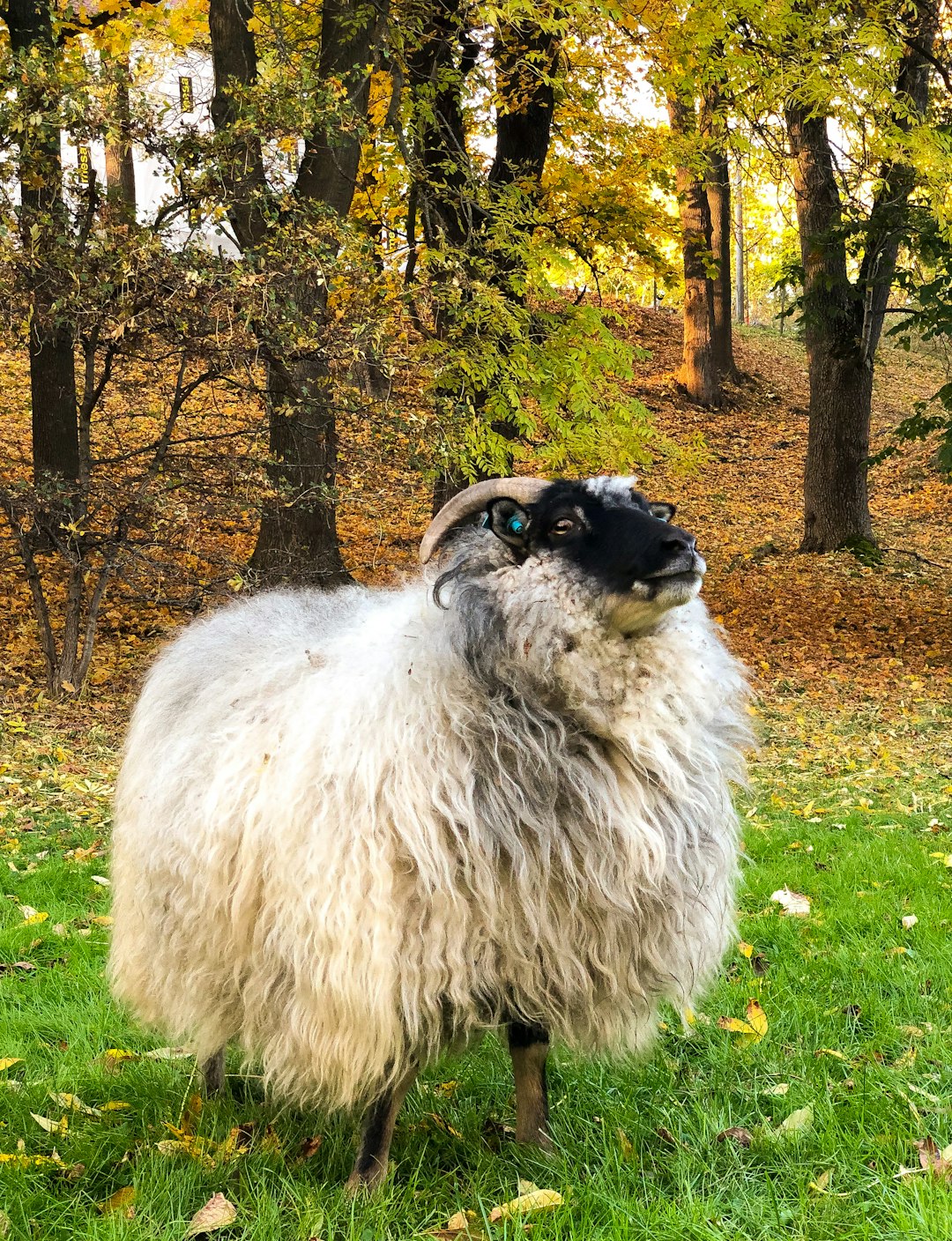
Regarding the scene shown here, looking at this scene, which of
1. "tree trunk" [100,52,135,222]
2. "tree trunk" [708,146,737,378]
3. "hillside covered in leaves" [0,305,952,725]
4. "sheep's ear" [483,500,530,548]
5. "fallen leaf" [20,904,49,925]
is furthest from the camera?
"tree trunk" [708,146,737,378]

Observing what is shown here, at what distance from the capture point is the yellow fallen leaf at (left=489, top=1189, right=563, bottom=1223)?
8.86 ft

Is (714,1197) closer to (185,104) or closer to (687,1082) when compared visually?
(687,1082)

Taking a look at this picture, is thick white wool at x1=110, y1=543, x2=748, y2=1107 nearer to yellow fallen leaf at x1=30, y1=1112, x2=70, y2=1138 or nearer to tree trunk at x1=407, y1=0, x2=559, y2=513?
yellow fallen leaf at x1=30, y1=1112, x2=70, y2=1138

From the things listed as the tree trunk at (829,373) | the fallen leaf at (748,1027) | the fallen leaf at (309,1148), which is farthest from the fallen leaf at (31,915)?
the tree trunk at (829,373)

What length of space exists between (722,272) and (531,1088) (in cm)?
2152

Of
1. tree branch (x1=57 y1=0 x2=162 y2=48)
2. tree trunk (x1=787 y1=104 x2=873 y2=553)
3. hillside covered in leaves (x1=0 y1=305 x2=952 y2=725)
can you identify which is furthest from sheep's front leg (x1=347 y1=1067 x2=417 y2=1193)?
tree trunk (x1=787 y1=104 x2=873 y2=553)

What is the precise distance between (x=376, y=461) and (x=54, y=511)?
2367 millimetres

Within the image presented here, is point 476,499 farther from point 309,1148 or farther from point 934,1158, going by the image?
point 934,1158

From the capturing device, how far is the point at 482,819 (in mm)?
2812

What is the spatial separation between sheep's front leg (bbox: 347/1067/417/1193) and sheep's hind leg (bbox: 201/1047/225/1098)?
85 cm

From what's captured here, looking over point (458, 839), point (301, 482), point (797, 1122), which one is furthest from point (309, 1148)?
point (301, 482)

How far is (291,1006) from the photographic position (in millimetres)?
2914

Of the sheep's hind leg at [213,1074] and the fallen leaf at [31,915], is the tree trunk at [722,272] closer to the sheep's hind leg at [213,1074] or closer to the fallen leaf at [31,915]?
the fallen leaf at [31,915]

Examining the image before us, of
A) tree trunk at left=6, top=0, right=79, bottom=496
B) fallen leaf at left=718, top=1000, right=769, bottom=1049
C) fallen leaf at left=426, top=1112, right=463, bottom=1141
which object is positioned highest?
tree trunk at left=6, top=0, right=79, bottom=496
